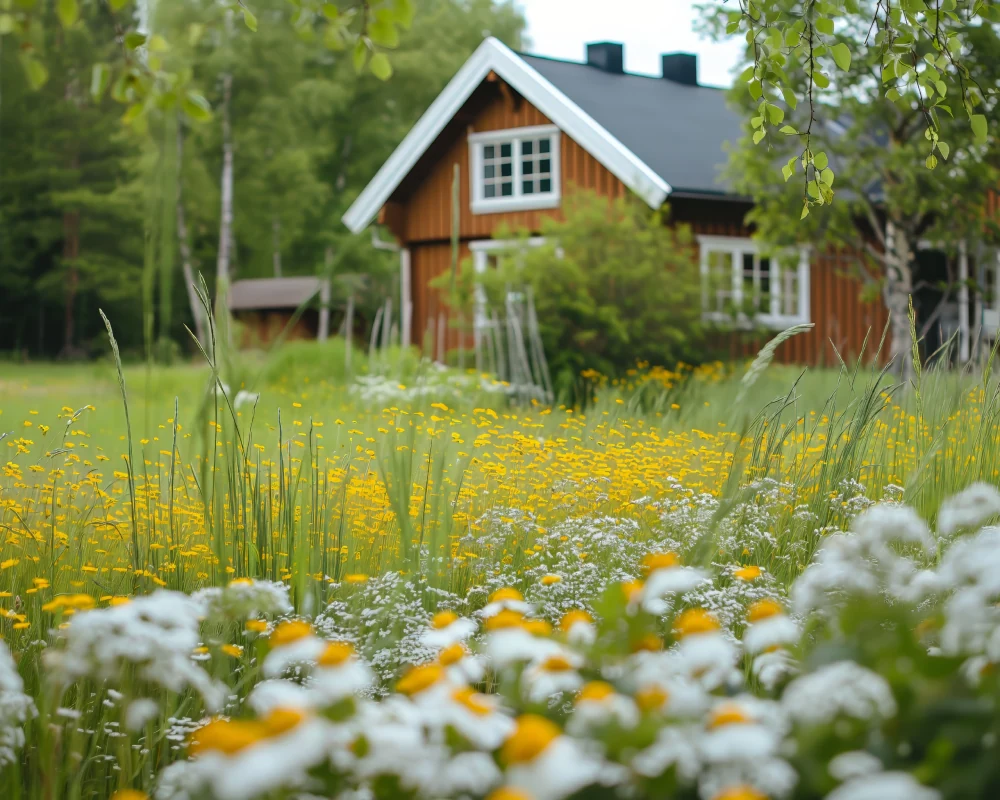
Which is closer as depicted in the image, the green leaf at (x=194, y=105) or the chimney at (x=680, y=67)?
the green leaf at (x=194, y=105)

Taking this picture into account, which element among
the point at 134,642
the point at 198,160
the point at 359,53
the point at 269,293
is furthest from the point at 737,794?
the point at 269,293

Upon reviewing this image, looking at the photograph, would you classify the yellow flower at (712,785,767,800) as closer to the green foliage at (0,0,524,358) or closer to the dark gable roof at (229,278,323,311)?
the green foliage at (0,0,524,358)

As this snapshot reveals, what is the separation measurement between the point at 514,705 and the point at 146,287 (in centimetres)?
122

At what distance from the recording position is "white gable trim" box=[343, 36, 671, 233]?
52.8 feet

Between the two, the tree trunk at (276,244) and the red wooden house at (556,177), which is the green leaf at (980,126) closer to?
the red wooden house at (556,177)

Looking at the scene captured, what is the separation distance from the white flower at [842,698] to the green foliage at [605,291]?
35.9 ft

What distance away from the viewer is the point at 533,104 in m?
18.0

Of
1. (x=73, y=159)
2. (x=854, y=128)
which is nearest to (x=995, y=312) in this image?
(x=854, y=128)

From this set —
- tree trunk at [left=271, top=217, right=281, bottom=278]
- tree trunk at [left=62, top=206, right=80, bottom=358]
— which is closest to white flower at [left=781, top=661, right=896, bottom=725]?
tree trunk at [left=271, top=217, right=281, bottom=278]

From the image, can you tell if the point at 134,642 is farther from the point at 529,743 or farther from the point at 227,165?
the point at 227,165

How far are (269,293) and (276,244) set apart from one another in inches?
59.6

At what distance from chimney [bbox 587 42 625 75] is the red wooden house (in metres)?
1.08

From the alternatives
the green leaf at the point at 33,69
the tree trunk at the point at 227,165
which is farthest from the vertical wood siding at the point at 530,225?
the green leaf at the point at 33,69

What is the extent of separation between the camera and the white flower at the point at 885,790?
110cm
